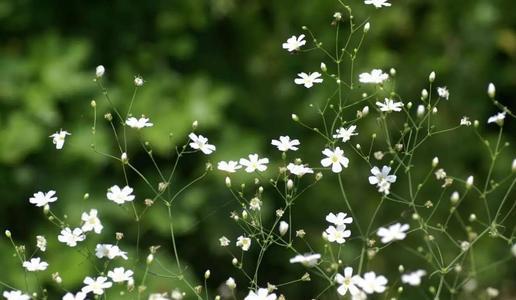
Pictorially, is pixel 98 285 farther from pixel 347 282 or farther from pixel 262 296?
pixel 347 282

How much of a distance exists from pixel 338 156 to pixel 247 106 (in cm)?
182

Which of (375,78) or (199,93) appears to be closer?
(375,78)

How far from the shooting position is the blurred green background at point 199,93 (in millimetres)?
2713

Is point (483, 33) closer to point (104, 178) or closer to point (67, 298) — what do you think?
point (104, 178)

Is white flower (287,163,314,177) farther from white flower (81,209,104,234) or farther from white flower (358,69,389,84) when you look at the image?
white flower (81,209,104,234)

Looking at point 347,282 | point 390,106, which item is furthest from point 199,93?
point 347,282

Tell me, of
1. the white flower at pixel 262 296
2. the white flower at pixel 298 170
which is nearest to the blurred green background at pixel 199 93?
the white flower at pixel 298 170

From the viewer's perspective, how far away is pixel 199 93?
2902 millimetres

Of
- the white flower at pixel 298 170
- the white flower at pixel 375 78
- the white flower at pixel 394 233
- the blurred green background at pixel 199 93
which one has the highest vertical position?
the white flower at pixel 375 78

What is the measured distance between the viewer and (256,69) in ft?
10.7

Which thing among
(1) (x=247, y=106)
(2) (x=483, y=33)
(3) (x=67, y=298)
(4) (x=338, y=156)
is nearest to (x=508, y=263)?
(2) (x=483, y=33)

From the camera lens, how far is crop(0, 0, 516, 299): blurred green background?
2.71 metres

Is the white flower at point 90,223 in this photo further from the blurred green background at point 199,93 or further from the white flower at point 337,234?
the blurred green background at point 199,93

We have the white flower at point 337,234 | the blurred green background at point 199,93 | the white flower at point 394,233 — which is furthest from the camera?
the blurred green background at point 199,93
